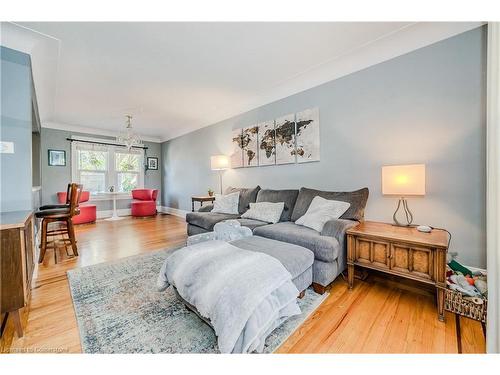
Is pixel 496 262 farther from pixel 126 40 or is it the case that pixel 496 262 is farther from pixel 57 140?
pixel 57 140

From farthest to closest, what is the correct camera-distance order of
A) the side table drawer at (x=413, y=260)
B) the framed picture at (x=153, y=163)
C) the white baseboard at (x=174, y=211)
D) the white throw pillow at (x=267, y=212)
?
the framed picture at (x=153, y=163), the white baseboard at (x=174, y=211), the white throw pillow at (x=267, y=212), the side table drawer at (x=413, y=260)

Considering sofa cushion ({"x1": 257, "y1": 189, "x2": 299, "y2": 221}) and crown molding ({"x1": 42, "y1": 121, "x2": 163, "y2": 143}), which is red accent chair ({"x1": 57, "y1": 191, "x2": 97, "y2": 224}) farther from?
sofa cushion ({"x1": 257, "y1": 189, "x2": 299, "y2": 221})

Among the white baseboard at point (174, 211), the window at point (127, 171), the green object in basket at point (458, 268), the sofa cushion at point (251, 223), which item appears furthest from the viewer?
the window at point (127, 171)

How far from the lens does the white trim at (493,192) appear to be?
1.15 m

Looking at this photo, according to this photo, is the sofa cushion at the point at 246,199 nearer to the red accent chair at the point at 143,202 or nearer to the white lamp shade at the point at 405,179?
the white lamp shade at the point at 405,179

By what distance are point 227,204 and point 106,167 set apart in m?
4.56

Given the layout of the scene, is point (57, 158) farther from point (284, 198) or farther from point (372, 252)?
point (372, 252)

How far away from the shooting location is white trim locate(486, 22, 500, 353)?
115 cm

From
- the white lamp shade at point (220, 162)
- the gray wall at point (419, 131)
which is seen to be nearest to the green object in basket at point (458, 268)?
the gray wall at point (419, 131)

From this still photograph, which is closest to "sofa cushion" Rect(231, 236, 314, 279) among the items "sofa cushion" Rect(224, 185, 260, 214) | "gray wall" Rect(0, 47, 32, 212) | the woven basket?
the woven basket
